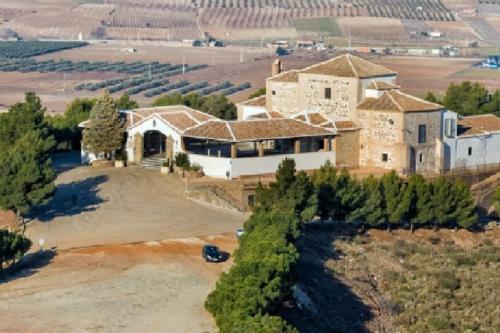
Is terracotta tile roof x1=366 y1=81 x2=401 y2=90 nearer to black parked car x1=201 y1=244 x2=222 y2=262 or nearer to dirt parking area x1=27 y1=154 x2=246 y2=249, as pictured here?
dirt parking area x1=27 y1=154 x2=246 y2=249

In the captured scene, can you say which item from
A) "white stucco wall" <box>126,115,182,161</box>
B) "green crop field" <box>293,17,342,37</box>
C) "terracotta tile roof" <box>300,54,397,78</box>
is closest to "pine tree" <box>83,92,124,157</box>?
"white stucco wall" <box>126,115,182,161</box>

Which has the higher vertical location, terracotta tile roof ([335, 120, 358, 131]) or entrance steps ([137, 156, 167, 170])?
terracotta tile roof ([335, 120, 358, 131])

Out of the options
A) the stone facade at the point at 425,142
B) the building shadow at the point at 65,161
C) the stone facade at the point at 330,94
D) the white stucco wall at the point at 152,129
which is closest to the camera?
the white stucco wall at the point at 152,129

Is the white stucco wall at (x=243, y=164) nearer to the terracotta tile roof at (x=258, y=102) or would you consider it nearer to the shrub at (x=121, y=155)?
the shrub at (x=121, y=155)

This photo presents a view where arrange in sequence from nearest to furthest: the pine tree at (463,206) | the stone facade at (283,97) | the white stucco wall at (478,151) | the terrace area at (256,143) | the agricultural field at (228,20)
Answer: the pine tree at (463,206) < the terrace area at (256,143) < the white stucco wall at (478,151) < the stone facade at (283,97) < the agricultural field at (228,20)

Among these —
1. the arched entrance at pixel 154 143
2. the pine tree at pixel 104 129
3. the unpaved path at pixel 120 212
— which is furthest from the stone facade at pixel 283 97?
the unpaved path at pixel 120 212

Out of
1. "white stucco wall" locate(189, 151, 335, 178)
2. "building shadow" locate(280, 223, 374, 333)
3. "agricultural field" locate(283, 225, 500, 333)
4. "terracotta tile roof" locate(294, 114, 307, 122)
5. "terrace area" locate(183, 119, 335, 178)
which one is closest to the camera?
"building shadow" locate(280, 223, 374, 333)

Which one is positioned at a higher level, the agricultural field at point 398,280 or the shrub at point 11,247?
the shrub at point 11,247
